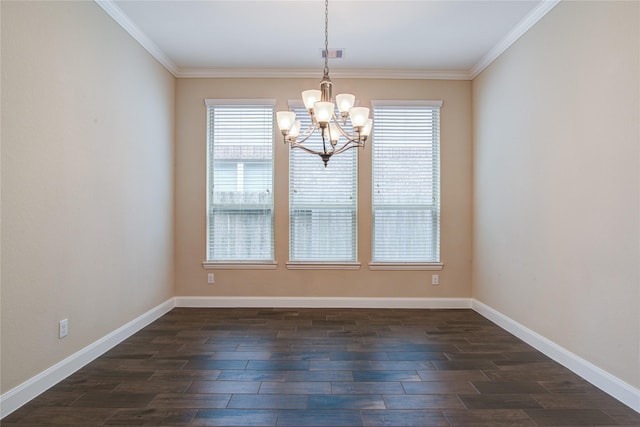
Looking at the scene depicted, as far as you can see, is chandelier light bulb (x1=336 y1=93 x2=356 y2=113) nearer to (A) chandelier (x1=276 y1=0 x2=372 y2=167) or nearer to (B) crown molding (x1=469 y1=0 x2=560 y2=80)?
(A) chandelier (x1=276 y1=0 x2=372 y2=167)

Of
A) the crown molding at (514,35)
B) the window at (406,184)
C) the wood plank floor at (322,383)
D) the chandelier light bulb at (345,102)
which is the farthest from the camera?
the window at (406,184)

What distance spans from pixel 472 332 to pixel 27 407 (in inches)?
138

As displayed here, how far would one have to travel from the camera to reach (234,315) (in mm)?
4051

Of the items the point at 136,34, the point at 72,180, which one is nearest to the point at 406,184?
the point at 136,34

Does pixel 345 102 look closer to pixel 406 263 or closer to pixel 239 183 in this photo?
pixel 239 183

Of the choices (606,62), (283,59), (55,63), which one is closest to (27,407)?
(55,63)

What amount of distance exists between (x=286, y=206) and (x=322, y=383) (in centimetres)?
238

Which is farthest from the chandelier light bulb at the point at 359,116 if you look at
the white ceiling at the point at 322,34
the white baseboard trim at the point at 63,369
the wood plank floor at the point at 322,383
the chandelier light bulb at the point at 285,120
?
the white baseboard trim at the point at 63,369

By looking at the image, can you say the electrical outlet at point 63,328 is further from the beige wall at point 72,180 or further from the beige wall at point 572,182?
the beige wall at point 572,182

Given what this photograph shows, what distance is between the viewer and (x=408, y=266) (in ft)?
14.4

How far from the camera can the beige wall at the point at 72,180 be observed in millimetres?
2090

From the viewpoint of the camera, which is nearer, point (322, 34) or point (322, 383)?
point (322, 383)

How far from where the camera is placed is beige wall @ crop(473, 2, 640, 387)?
2205mm

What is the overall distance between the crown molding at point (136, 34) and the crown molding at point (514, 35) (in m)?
3.55
